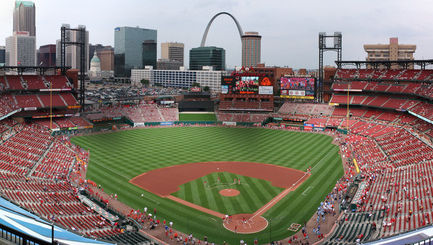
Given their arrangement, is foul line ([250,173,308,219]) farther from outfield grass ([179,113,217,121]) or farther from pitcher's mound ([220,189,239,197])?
outfield grass ([179,113,217,121])

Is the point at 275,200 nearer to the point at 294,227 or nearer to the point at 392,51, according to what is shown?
the point at 294,227

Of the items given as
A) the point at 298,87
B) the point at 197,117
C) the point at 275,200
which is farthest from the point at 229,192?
the point at 298,87

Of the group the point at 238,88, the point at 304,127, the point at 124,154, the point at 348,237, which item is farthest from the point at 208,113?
the point at 348,237

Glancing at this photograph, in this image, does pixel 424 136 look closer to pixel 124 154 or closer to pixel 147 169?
pixel 147 169

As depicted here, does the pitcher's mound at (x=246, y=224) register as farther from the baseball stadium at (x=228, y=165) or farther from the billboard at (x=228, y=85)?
the billboard at (x=228, y=85)

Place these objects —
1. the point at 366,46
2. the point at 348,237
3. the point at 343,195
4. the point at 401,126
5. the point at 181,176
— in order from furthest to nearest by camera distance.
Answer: the point at 366,46, the point at 401,126, the point at 181,176, the point at 343,195, the point at 348,237

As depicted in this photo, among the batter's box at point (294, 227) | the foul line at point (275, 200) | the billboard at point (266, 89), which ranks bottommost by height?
the batter's box at point (294, 227)

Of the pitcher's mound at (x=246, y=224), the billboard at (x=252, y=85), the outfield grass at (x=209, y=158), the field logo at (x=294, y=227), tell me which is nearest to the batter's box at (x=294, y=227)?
the field logo at (x=294, y=227)
